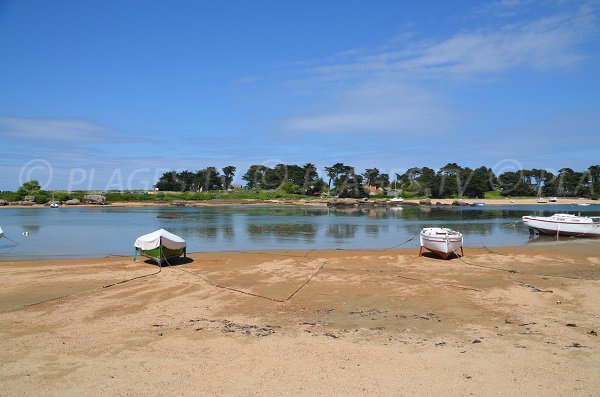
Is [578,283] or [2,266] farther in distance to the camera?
[2,266]

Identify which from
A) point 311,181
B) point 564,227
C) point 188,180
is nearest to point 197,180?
point 188,180

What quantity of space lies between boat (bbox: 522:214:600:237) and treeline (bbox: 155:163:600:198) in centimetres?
10389

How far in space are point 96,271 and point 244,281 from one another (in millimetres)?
6336

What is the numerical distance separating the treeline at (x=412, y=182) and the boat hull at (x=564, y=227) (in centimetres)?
10384

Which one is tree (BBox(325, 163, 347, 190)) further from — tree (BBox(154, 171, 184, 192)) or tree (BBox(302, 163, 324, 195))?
tree (BBox(154, 171, 184, 192))

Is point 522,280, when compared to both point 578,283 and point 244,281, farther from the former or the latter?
point 244,281

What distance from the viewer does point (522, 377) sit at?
697 cm

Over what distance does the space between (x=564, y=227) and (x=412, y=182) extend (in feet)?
408

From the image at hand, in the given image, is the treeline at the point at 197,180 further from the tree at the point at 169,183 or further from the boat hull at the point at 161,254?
the boat hull at the point at 161,254

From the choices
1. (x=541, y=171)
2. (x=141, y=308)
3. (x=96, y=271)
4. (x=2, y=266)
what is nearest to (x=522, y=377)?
(x=141, y=308)

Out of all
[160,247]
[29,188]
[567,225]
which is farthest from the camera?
[29,188]

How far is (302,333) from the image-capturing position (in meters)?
9.32

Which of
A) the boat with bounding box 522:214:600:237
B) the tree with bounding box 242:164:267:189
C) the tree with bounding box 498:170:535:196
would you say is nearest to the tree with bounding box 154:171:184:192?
the tree with bounding box 242:164:267:189

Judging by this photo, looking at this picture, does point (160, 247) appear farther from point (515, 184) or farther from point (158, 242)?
point (515, 184)
